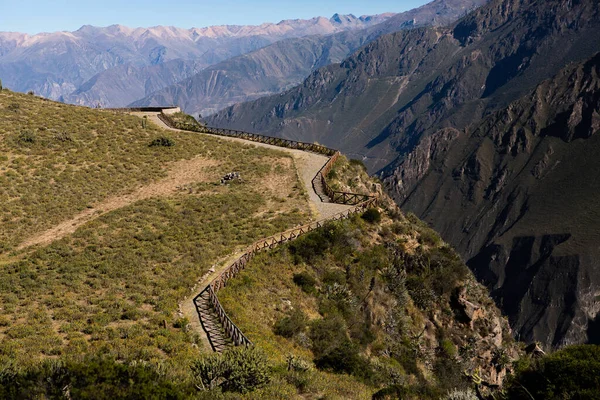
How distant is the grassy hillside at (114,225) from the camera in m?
24.7

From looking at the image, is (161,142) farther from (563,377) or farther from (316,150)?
(563,377)

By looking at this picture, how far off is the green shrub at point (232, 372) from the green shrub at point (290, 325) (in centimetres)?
844

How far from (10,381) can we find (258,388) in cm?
938

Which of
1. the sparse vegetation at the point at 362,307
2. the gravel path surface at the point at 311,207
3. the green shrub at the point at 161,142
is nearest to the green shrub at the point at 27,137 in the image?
the green shrub at the point at 161,142

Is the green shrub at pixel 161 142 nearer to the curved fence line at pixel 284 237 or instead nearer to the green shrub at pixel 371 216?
the curved fence line at pixel 284 237

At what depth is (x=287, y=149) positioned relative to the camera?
68688 mm

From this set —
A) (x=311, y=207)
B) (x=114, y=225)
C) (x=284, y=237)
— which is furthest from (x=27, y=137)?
(x=284, y=237)

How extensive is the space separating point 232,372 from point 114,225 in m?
27.5

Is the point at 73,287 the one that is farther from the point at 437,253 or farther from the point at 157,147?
the point at 157,147

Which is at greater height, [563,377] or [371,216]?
[371,216]

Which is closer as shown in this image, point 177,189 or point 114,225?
point 114,225

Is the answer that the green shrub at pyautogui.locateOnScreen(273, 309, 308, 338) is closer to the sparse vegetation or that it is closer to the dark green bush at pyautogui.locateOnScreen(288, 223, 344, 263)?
the sparse vegetation

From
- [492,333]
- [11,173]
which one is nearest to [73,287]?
[11,173]

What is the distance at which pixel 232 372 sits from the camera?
19.5 meters
